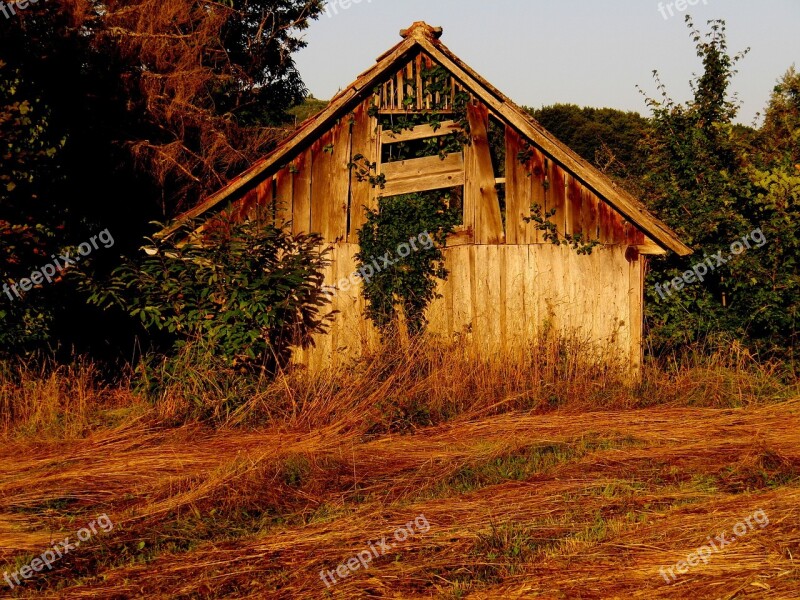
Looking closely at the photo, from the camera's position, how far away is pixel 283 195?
446 inches

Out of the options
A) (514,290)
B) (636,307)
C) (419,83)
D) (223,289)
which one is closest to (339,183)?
(419,83)

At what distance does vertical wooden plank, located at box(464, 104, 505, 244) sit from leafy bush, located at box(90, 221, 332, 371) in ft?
8.10

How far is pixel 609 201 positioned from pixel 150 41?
43.2ft

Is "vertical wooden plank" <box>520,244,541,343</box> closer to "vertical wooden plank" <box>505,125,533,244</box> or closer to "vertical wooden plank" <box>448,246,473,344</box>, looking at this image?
"vertical wooden plank" <box>505,125,533,244</box>

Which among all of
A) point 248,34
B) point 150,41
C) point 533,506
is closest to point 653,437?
point 533,506

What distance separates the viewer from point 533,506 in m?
6.24

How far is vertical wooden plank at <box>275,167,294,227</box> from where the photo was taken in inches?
445

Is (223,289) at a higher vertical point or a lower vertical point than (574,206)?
lower

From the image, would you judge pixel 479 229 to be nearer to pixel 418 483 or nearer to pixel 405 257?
pixel 405 257

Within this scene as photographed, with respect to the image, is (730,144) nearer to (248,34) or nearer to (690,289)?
(690,289)

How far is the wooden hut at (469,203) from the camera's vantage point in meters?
10.8

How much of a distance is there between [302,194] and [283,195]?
276mm

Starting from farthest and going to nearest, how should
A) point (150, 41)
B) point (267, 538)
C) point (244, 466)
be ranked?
point (150, 41), point (244, 466), point (267, 538)

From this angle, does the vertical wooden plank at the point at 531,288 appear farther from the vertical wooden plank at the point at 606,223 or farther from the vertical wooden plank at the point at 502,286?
the vertical wooden plank at the point at 606,223
